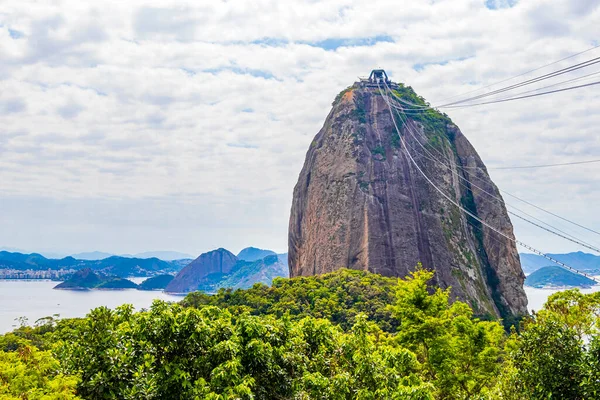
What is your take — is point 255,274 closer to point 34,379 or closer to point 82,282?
point 82,282

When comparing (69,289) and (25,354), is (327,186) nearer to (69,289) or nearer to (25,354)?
(25,354)

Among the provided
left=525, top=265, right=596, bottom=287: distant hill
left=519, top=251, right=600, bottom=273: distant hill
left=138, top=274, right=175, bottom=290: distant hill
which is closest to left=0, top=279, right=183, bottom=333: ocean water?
left=138, top=274, right=175, bottom=290: distant hill

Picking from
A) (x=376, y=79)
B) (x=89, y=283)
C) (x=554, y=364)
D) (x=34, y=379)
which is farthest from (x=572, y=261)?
(x=34, y=379)

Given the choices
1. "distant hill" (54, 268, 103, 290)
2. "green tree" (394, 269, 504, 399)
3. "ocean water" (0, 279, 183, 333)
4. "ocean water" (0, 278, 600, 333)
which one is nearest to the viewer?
"green tree" (394, 269, 504, 399)

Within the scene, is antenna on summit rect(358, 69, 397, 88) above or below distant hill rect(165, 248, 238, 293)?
above

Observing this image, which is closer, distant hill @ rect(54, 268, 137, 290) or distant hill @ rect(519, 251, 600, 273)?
distant hill @ rect(54, 268, 137, 290)

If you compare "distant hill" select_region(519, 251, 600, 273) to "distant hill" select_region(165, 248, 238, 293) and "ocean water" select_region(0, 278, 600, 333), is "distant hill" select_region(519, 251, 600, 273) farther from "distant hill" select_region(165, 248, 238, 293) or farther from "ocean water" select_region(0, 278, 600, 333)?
"distant hill" select_region(165, 248, 238, 293)

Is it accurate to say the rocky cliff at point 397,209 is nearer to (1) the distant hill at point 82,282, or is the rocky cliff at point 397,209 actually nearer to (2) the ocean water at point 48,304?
(2) the ocean water at point 48,304
